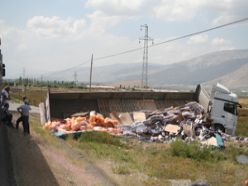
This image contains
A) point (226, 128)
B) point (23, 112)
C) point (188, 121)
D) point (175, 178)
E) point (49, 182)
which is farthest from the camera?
point (226, 128)

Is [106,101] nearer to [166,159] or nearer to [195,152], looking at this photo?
[195,152]

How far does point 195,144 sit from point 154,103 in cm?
1089

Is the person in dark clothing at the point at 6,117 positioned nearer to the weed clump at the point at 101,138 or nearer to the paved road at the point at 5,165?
the paved road at the point at 5,165

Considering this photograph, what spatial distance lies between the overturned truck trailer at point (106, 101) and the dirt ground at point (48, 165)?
26.5ft

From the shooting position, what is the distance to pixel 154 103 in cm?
3275

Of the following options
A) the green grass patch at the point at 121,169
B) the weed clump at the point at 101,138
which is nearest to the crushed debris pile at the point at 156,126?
the weed clump at the point at 101,138

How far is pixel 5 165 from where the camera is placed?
13.7m

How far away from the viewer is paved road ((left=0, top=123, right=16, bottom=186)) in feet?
39.2

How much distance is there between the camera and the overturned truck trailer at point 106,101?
2902 cm

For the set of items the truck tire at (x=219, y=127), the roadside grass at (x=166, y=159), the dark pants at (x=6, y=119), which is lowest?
the roadside grass at (x=166, y=159)

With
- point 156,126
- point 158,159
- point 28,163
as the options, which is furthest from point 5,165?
point 156,126

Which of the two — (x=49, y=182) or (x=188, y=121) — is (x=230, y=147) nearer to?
(x=188, y=121)

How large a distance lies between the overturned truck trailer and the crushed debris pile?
4.98 ft

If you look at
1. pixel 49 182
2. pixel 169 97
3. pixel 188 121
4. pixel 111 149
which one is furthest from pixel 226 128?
pixel 49 182
